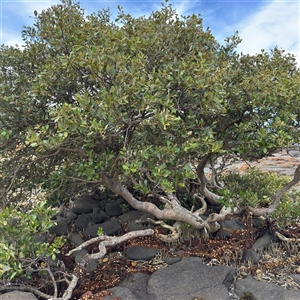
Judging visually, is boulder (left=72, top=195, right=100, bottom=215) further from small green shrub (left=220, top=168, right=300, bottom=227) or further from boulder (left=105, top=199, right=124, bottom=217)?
small green shrub (left=220, top=168, right=300, bottom=227)

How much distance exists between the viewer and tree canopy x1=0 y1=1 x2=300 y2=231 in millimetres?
4203

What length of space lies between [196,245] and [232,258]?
810 millimetres

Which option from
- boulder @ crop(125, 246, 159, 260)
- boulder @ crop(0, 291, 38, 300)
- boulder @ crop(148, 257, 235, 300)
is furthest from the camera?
boulder @ crop(125, 246, 159, 260)

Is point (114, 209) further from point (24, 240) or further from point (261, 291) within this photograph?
point (261, 291)

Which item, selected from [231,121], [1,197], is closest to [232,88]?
[231,121]

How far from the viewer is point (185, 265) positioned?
5172mm

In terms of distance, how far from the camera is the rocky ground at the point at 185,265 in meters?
4.58

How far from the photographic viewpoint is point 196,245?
6.25 m

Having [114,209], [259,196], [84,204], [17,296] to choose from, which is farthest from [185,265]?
[84,204]

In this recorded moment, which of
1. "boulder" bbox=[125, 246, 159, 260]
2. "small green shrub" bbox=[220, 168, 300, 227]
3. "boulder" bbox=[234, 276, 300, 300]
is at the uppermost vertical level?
"small green shrub" bbox=[220, 168, 300, 227]

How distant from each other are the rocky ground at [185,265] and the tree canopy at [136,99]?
825mm

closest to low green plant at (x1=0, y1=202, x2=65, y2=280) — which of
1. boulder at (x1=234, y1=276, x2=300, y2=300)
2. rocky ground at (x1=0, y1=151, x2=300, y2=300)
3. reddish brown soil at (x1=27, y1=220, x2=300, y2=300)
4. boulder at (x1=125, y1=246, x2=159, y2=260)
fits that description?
rocky ground at (x1=0, y1=151, x2=300, y2=300)

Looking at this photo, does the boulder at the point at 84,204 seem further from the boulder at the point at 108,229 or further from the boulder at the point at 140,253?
the boulder at the point at 140,253

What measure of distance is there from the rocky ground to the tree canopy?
0.82 metres
